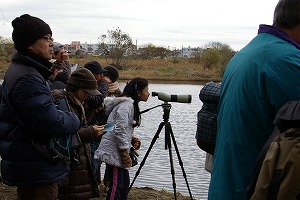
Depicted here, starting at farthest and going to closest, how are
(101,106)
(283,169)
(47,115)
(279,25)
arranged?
(101,106) < (47,115) < (279,25) < (283,169)

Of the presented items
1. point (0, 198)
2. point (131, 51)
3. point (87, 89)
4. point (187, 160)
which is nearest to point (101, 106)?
point (87, 89)

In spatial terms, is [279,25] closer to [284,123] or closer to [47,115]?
[284,123]

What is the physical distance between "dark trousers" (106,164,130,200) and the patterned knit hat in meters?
1.81

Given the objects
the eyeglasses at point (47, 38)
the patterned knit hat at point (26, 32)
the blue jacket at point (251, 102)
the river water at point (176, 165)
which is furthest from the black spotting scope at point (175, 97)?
the blue jacket at point (251, 102)

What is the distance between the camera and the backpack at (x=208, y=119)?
2.96 m

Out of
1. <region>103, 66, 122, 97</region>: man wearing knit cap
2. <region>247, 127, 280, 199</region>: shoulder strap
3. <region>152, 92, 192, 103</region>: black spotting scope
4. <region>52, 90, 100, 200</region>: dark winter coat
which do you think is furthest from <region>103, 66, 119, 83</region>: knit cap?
<region>247, 127, 280, 199</region>: shoulder strap

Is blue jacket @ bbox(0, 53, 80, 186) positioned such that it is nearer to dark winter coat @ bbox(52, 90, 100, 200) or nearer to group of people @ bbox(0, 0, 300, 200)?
group of people @ bbox(0, 0, 300, 200)

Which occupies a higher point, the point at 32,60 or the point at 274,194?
the point at 32,60

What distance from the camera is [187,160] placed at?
8.88m

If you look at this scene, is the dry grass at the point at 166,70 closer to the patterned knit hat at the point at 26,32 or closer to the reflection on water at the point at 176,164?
the reflection on water at the point at 176,164

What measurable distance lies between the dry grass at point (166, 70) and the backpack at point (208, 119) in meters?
36.5

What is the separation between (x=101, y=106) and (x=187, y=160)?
435 cm

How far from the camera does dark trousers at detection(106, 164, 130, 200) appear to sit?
4.55 metres

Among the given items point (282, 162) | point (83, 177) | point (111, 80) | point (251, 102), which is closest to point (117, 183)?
point (83, 177)
